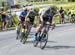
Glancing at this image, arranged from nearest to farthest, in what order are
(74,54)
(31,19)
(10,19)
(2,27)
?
(74,54)
(31,19)
(2,27)
(10,19)

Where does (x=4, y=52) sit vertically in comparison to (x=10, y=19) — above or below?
above

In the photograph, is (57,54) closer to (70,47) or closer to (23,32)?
(70,47)

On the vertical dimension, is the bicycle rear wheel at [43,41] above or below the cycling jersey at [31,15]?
below

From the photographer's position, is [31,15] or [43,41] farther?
[31,15]

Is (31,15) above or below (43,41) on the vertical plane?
above

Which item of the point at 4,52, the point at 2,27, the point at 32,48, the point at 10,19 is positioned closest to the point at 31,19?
the point at 32,48

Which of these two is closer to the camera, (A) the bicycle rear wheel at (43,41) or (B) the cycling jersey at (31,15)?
(A) the bicycle rear wheel at (43,41)

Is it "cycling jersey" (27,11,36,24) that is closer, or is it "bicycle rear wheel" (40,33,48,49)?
"bicycle rear wheel" (40,33,48,49)

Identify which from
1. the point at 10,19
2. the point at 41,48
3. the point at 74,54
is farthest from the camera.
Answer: the point at 10,19

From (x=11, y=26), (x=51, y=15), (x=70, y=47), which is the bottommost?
(x=11, y=26)

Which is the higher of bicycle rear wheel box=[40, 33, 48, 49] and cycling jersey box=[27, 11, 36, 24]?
cycling jersey box=[27, 11, 36, 24]

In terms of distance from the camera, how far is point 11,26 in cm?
2678

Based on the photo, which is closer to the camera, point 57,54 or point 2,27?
point 57,54

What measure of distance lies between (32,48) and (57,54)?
1937 mm
